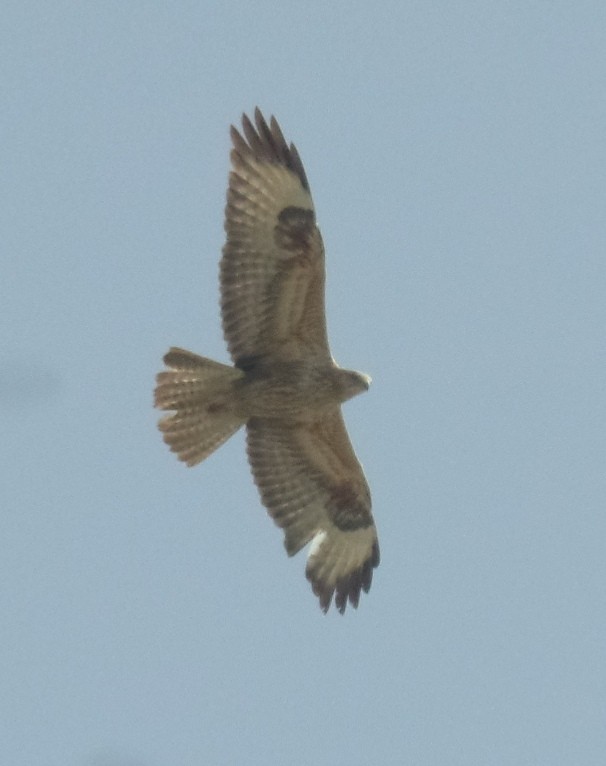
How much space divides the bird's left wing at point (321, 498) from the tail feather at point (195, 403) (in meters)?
0.54

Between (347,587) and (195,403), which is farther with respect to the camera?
(347,587)

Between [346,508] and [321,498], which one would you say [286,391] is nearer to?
[321,498]

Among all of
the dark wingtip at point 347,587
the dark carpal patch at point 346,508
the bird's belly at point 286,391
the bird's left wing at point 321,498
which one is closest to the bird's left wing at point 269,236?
the bird's belly at point 286,391

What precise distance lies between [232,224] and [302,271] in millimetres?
601

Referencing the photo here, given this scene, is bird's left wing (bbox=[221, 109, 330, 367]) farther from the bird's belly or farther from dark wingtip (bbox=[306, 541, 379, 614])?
dark wingtip (bbox=[306, 541, 379, 614])

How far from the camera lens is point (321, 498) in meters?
16.2

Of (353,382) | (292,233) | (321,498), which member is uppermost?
(292,233)

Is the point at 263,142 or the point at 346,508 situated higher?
the point at 263,142

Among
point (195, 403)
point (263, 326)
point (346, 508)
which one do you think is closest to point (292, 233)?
point (263, 326)

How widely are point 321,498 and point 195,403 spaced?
1510 millimetres

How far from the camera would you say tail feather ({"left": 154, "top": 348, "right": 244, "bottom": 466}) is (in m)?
15.1

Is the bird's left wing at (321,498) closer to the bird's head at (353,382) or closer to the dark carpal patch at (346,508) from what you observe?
the dark carpal patch at (346,508)

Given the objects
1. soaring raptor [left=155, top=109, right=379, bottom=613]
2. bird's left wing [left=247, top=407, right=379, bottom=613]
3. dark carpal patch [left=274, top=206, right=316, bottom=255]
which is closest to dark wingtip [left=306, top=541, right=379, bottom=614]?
bird's left wing [left=247, top=407, right=379, bottom=613]

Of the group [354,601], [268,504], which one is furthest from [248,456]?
[354,601]
